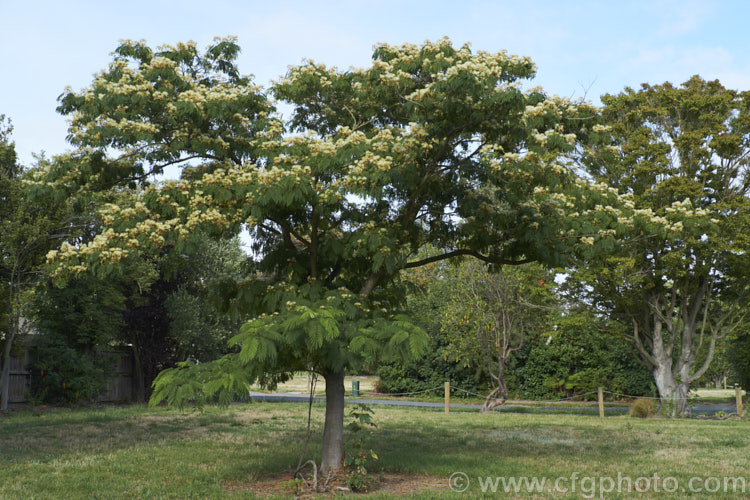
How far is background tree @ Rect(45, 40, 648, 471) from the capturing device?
25.4 ft

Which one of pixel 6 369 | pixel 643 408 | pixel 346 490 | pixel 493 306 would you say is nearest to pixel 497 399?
pixel 493 306

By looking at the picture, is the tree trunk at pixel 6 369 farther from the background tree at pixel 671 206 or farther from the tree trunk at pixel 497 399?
the background tree at pixel 671 206

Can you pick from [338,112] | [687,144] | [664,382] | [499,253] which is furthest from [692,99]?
[338,112]

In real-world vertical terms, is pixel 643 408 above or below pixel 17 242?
below

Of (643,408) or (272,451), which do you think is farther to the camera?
(643,408)

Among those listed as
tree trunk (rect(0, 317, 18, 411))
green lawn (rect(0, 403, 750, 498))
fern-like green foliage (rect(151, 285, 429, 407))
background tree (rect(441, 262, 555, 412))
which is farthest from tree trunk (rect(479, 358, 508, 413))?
tree trunk (rect(0, 317, 18, 411))

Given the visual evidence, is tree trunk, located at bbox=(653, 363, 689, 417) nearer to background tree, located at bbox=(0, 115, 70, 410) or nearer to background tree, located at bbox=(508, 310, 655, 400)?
background tree, located at bbox=(508, 310, 655, 400)

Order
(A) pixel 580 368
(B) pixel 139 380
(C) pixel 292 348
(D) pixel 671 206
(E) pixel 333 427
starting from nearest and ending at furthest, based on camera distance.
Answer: (C) pixel 292 348 → (E) pixel 333 427 → (D) pixel 671 206 → (B) pixel 139 380 → (A) pixel 580 368

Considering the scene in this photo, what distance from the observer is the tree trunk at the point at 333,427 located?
9047mm

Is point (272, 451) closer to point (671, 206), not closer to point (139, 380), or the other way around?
point (139, 380)

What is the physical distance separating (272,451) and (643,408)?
46.7 feet

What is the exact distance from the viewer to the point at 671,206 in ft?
66.4

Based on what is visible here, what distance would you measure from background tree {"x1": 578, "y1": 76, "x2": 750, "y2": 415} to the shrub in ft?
2.41

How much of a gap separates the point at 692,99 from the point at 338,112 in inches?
642
